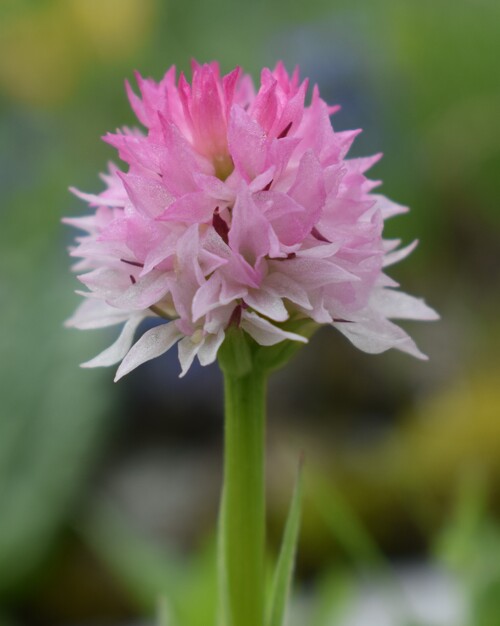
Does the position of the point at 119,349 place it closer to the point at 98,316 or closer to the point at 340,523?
the point at 98,316

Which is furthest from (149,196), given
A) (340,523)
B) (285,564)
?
(340,523)

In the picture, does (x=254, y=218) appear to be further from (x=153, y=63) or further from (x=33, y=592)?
(x=153, y=63)

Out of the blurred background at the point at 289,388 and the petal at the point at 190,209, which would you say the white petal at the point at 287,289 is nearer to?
the petal at the point at 190,209

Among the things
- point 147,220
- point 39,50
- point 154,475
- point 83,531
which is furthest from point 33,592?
point 39,50

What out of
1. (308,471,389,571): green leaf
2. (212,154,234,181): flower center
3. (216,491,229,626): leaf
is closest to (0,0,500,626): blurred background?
(308,471,389,571): green leaf

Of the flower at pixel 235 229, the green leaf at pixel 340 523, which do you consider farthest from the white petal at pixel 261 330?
the green leaf at pixel 340 523
